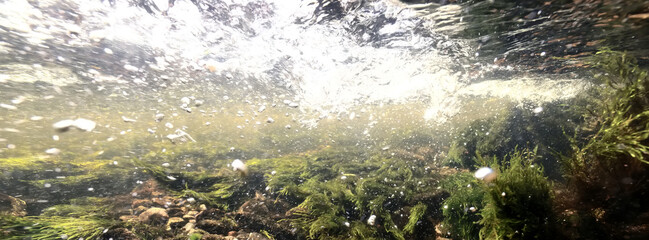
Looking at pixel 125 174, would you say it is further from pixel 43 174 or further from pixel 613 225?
pixel 613 225

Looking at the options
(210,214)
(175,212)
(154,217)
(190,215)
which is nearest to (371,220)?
(210,214)

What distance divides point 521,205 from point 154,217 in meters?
6.54

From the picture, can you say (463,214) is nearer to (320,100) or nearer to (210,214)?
(210,214)

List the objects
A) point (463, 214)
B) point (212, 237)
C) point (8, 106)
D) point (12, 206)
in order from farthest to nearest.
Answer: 1. point (8, 106)
2. point (12, 206)
3. point (463, 214)
4. point (212, 237)

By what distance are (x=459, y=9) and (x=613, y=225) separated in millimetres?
6168

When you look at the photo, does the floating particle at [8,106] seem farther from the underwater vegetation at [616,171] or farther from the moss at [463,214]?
the underwater vegetation at [616,171]

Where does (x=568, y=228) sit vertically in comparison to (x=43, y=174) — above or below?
above

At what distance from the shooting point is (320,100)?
20.1m

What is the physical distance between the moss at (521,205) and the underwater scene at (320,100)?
0.02m

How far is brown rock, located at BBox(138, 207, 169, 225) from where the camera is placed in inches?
197

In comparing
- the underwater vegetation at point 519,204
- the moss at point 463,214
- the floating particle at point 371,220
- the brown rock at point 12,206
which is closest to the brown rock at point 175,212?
the brown rock at point 12,206

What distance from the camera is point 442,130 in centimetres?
3061

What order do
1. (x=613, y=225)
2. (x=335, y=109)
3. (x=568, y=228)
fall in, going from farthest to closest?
(x=335, y=109), (x=568, y=228), (x=613, y=225)

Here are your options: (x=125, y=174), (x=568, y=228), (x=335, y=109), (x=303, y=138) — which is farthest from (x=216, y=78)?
(x=568, y=228)
